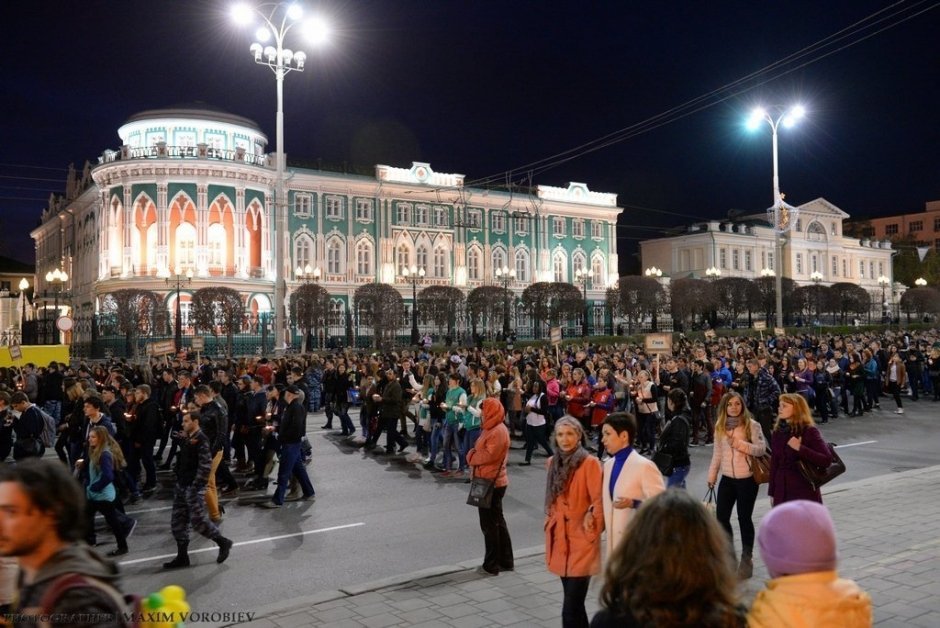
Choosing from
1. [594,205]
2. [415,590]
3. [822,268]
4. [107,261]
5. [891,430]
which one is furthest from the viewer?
[822,268]

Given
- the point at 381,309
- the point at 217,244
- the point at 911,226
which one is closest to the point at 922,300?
the point at 381,309

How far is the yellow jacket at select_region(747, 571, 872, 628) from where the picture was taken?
2750mm

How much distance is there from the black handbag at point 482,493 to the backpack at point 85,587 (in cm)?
481

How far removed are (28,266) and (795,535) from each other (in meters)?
105

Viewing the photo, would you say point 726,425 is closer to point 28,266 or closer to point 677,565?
point 677,565

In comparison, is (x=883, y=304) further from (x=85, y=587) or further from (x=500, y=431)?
(x=85, y=587)

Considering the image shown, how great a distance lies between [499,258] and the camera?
6306 cm

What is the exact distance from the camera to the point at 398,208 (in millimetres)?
58344

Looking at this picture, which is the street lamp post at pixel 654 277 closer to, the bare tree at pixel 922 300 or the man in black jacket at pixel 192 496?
the bare tree at pixel 922 300

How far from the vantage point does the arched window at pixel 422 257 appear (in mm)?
59188

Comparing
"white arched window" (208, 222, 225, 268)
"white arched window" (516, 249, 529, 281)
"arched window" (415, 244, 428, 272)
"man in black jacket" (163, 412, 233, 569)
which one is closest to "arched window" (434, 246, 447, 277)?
"arched window" (415, 244, 428, 272)

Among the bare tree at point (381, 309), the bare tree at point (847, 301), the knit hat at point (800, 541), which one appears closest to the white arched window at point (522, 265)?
the bare tree at point (381, 309)

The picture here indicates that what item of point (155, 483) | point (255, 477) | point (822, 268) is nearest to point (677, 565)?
point (255, 477)

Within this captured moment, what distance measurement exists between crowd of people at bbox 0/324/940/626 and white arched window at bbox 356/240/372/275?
1282 inches
